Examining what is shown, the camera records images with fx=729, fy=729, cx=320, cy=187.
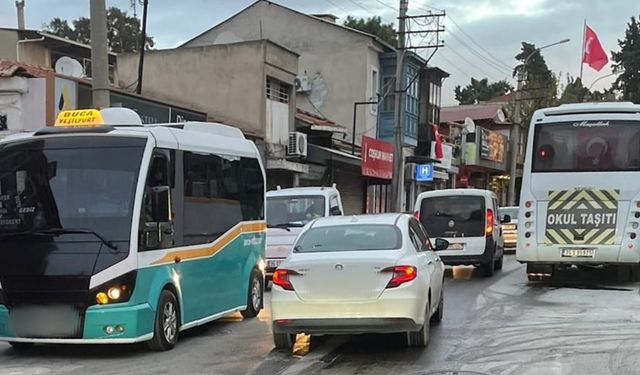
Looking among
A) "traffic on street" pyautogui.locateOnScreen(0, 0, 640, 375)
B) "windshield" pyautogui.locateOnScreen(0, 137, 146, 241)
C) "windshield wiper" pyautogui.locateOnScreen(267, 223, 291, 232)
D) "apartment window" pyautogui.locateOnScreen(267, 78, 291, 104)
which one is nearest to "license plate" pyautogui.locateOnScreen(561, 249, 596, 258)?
"traffic on street" pyautogui.locateOnScreen(0, 0, 640, 375)

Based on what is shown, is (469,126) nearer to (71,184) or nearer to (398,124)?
(398,124)

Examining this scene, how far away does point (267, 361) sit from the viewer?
25.9 feet

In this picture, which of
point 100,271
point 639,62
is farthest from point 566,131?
point 639,62

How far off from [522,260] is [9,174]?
32.4ft

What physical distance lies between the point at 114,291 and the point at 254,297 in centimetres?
352

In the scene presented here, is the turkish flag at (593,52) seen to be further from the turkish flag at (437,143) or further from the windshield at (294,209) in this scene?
the windshield at (294,209)

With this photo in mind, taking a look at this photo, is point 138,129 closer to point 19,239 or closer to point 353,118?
point 19,239

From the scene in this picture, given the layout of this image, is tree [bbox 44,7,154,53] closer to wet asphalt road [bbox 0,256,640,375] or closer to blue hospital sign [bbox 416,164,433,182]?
blue hospital sign [bbox 416,164,433,182]

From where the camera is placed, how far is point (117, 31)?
49.0m

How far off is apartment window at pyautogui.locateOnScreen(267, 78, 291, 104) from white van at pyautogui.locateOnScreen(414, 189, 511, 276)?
→ 10.7m

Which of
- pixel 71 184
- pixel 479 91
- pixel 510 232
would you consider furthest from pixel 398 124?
pixel 479 91

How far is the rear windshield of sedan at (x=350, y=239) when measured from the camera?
8.40 m

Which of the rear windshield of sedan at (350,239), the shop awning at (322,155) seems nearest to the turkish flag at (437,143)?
the shop awning at (322,155)

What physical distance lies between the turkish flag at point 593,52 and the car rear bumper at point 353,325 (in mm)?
38181
